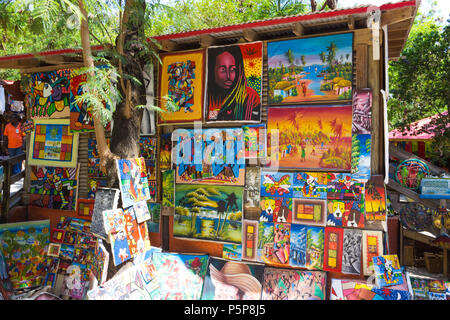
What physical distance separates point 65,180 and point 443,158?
34.6 feet

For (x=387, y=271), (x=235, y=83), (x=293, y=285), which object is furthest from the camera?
(x=235, y=83)

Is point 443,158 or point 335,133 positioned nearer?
point 335,133

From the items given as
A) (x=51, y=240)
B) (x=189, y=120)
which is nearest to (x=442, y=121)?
(x=189, y=120)

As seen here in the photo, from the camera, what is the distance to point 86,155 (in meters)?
7.72

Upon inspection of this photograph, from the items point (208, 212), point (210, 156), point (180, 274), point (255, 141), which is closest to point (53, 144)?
point (210, 156)

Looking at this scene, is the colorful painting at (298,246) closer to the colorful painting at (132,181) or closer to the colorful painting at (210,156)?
the colorful painting at (210,156)

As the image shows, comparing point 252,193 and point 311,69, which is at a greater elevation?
point 311,69

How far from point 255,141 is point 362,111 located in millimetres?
1841

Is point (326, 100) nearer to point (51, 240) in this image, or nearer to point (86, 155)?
point (86, 155)

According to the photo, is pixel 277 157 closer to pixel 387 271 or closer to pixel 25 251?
pixel 387 271

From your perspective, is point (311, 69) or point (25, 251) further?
point (25, 251)

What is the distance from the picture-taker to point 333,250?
5562 mm

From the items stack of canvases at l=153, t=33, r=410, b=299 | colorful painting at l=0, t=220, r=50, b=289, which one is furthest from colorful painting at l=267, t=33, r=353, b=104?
colorful painting at l=0, t=220, r=50, b=289

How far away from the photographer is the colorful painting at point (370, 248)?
5.33 m
